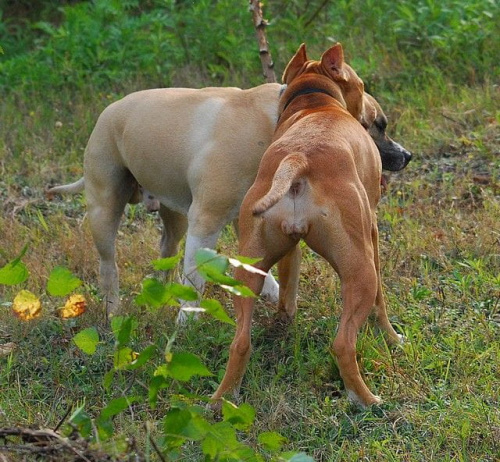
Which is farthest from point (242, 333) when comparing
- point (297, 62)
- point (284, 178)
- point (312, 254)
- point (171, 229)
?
point (171, 229)

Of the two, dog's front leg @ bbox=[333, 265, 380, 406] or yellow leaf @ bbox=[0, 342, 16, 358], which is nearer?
→ dog's front leg @ bbox=[333, 265, 380, 406]

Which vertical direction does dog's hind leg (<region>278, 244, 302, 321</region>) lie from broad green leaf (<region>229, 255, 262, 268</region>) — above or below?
below

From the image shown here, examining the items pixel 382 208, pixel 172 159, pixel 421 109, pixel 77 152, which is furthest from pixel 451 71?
pixel 172 159

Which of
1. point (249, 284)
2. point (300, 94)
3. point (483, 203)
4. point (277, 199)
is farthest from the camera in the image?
point (483, 203)

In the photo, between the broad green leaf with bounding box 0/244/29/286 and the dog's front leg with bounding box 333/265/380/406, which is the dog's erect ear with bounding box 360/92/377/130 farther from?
the broad green leaf with bounding box 0/244/29/286

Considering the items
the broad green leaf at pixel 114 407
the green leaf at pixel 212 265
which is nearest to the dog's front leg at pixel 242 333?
the broad green leaf at pixel 114 407

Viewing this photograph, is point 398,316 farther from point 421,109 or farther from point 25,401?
point 421,109

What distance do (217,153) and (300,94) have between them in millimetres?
604

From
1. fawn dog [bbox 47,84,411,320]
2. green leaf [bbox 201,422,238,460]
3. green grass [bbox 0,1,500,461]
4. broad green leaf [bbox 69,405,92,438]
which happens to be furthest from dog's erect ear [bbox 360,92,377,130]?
broad green leaf [bbox 69,405,92,438]

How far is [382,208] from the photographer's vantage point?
7.46m

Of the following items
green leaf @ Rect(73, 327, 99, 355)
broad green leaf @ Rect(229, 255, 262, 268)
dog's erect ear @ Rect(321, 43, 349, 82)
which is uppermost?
broad green leaf @ Rect(229, 255, 262, 268)

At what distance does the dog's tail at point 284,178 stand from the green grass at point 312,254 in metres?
0.87

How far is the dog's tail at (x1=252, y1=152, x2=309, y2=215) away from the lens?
429 cm

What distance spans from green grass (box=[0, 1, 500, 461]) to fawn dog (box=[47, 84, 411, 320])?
44 centimetres
